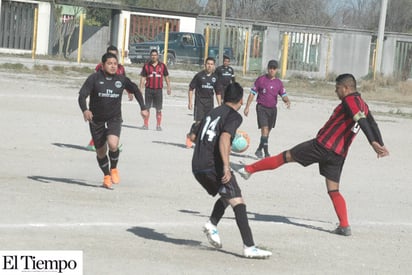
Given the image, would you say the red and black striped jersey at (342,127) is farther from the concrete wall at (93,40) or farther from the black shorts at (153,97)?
the concrete wall at (93,40)

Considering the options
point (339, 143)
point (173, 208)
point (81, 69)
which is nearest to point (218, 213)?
point (339, 143)

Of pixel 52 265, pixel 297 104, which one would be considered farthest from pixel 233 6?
pixel 52 265

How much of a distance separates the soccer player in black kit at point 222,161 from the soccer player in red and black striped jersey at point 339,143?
182 cm

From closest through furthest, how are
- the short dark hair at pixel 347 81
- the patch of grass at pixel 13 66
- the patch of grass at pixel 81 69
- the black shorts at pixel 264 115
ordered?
the short dark hair at pixel 347 81
the black shorts at pixel 264 115
the patch of grass at pixel 13 66
the patch of grass at pixel 81 69

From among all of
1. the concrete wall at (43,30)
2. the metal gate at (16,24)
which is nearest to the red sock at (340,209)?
the metal gate at (16,24)

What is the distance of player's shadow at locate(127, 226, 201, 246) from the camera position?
9.41 meters

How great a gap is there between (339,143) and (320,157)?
10.4 inches

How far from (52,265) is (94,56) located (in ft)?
162

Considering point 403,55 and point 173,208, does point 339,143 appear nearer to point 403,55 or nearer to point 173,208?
point 173,208

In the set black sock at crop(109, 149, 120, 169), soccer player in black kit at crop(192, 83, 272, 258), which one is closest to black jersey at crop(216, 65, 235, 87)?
black sock at crop(109, 149, 120, 169)

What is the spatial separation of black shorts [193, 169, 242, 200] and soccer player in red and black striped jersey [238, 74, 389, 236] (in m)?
1.76

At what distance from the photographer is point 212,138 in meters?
8.83

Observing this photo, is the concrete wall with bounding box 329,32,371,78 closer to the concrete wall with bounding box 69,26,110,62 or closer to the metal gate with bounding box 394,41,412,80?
the metal gate with bounding box 394,41,412,80

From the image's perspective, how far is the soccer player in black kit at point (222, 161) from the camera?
8.71 meters
